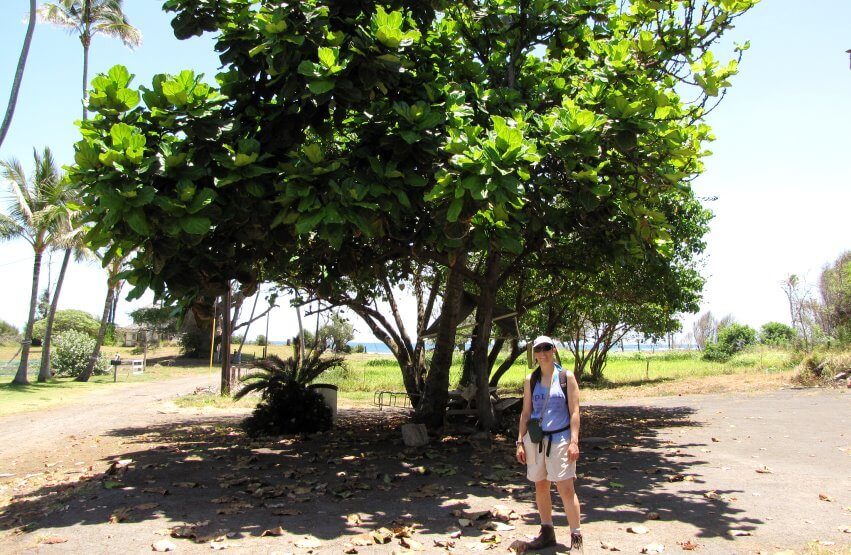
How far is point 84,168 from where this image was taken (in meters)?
5.51

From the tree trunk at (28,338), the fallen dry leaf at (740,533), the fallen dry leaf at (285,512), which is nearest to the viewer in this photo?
the fallen dry leaf at (740,533)

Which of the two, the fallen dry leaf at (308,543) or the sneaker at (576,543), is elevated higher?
the sneaker at (576,543)

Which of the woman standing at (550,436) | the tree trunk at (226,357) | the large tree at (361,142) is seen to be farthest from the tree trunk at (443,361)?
the tree trunk at (226,357)

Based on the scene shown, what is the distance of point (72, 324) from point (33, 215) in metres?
25.3

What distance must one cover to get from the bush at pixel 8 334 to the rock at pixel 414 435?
215 feet

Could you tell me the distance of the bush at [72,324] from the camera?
4794 cm

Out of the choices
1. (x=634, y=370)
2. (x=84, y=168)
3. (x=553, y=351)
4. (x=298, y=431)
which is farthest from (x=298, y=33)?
(x=634, y=370)

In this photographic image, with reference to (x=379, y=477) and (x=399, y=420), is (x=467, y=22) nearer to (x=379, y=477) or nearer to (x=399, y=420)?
(x=379, y=477)

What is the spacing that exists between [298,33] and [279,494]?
15.6 feet

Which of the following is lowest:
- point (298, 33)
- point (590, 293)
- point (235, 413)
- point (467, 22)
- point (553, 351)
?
point (235, 413)

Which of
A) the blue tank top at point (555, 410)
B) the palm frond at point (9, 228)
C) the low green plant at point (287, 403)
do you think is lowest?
the low green plant at point (287, 403)

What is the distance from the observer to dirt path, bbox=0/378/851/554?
17.0 ft

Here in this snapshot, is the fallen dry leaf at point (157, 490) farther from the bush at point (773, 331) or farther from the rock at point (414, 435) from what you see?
the bush at point (773, 331)

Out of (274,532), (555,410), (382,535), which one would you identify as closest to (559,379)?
(555,410)
